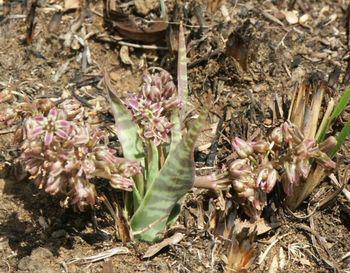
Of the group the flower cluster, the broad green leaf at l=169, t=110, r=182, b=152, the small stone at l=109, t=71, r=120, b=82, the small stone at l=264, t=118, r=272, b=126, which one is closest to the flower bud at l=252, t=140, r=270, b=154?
the flower cluster

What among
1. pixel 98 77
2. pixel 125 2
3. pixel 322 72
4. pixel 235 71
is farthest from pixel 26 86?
pixel 322 72

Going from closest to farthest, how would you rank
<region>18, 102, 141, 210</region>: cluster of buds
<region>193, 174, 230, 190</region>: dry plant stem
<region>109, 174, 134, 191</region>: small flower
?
<region>18, 102, 141, 210</region>: cluster of buds, <region>109, 174, 134, 191</region>: small flower, <region>193, 174, 230, 190</region>: dry plant stem

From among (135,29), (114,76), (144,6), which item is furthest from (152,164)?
(144,6)

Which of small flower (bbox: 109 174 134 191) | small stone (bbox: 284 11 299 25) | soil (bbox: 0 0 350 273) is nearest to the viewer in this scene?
small flower (bbox: 109 174 134 191)

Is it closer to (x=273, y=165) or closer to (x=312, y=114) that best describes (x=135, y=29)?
(x=312, y=114)

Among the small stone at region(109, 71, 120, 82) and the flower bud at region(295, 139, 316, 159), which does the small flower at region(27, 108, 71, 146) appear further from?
the small stone at region(109, 71, 120, 82)

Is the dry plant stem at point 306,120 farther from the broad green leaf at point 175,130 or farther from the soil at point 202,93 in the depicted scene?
the broad green leaf at point 175,130

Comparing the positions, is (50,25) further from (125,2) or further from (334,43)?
(334,43)
